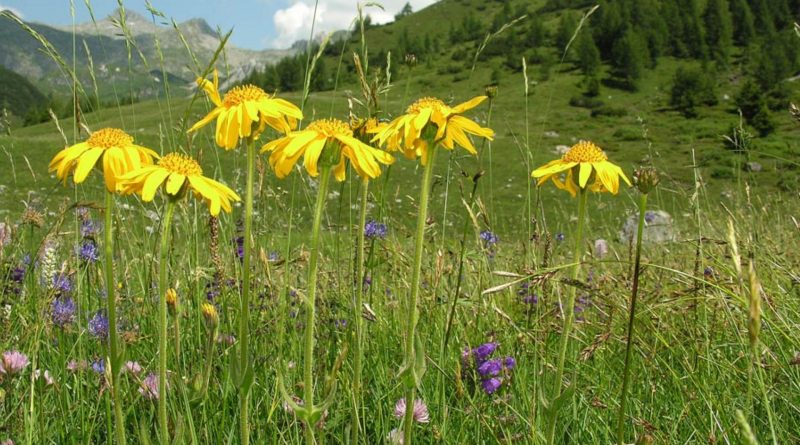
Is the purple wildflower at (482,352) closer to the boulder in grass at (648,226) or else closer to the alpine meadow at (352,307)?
the alpine meadow at (352,307)

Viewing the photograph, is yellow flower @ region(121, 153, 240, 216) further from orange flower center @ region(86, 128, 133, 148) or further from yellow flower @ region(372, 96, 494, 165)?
yellow flower @ region(372, 96, 494, 165)

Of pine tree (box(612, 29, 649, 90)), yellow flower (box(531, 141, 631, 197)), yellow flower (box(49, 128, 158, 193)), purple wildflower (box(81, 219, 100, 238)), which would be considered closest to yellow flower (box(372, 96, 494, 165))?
yellow flower (box(531, 141, 631, 197))

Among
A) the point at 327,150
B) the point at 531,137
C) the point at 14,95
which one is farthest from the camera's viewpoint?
the point at 14,95

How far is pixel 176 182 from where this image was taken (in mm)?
1273

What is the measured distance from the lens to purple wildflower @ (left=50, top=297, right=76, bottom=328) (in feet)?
7.64

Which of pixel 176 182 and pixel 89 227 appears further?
pixel 89 227

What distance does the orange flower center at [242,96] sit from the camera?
1410 mm

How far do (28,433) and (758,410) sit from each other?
6.95 feet

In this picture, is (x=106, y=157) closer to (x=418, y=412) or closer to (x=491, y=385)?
(x=418, y=412)

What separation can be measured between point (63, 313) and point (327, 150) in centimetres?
154

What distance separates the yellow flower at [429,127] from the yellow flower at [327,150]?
0.07m

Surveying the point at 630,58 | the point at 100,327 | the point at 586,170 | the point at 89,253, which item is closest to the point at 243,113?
the point at 586,170

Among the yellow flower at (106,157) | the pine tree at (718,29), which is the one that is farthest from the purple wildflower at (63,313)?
the pine tree at (718,29)

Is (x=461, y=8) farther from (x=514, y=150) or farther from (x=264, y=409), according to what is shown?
(x=264, y=409)
